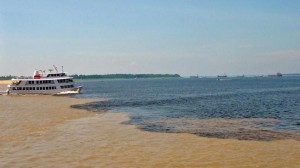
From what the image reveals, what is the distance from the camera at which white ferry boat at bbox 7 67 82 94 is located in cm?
10112

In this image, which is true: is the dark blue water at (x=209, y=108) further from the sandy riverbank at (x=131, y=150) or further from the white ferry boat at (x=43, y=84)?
the white ferry boat at (x=43, y=84)

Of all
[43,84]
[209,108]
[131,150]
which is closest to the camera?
[131,150]

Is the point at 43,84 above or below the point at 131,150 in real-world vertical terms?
above

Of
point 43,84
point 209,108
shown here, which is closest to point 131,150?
point 209,108

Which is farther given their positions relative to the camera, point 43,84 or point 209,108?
point 43,84

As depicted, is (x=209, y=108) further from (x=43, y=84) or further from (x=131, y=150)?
(x=43, y=84)

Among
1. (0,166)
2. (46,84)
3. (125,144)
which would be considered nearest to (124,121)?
(125,144)

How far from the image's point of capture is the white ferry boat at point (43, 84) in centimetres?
10112

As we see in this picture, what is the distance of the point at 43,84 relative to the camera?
101688mm

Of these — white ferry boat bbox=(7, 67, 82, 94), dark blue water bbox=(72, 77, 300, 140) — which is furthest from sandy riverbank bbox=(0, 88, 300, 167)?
white ferry boat bbox=(7, 67, 82, 94)

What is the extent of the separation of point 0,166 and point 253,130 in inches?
860

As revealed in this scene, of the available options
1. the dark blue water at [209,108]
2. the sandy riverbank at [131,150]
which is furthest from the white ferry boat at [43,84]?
the sandy riverbank at [131,150]

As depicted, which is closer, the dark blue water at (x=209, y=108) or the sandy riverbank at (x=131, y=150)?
the sandy riverbank at (x=131, y=150)

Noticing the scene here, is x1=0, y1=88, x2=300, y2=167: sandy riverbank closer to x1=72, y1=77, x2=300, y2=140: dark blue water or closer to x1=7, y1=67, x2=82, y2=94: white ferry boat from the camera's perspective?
x1=72, y1=77, x2=300, y2=140: dark blue water
